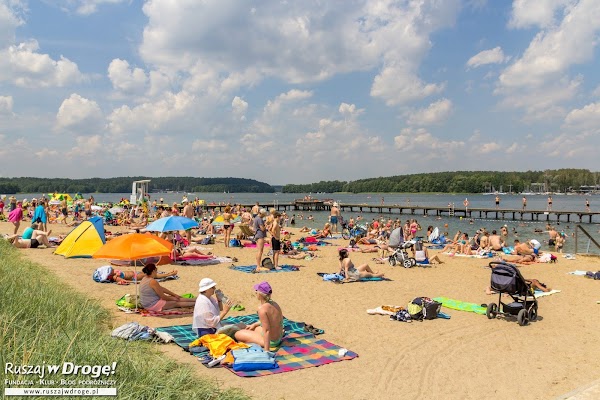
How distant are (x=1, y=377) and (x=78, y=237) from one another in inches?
422

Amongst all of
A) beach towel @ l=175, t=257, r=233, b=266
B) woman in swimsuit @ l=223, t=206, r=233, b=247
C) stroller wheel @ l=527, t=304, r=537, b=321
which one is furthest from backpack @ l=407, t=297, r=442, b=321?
woman in swimsuit @ l=223, t=206, r=233, b=247

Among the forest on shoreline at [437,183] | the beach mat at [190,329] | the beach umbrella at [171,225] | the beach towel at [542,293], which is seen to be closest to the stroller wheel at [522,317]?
the beach towel at [542,293]

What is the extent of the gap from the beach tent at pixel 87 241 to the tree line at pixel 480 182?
379 feet

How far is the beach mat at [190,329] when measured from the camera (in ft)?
20.1

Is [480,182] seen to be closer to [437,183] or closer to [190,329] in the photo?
[437,183]

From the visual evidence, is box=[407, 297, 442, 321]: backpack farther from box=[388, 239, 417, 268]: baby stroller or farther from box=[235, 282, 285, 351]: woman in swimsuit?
box=[388, 239, 417, 268]: baby stroller

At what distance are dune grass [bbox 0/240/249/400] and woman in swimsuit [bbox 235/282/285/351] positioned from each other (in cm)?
116

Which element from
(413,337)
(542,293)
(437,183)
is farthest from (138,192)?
(437,183)

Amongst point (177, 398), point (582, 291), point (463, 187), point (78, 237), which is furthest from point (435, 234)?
point (463, 187)

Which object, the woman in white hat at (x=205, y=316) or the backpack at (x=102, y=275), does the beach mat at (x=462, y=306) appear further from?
the backpack at (x=102, y=275)

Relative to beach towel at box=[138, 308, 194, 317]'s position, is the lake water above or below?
below

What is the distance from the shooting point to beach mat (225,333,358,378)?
5.32m

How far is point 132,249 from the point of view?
26.9 feet

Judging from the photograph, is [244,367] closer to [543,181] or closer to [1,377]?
[1,377]
